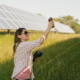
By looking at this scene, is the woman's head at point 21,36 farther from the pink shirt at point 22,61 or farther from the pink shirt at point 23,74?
the pink shirt at point 23,74

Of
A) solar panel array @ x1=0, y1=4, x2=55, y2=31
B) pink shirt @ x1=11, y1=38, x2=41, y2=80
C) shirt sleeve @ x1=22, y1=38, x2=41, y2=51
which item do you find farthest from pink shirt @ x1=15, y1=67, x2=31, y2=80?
solar panel array @ x1=0, y1=4, x2=55, y2=31

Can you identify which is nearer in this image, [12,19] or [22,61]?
[22,61]

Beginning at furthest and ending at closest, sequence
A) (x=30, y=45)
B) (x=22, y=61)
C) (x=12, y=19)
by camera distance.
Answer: (x=12, y=19)
(x=22, y=61)
(x=30, y=45)

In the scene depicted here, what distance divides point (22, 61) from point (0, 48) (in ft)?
15.1

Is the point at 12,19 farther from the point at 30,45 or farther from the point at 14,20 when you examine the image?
the point at 30,45

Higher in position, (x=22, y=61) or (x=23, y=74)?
(x=22, y=61)

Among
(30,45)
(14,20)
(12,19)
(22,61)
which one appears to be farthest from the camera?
(14,20)

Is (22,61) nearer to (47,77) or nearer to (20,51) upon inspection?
(20,51)

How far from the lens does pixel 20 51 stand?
1.90 meters

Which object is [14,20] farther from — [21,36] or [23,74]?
[23,74]

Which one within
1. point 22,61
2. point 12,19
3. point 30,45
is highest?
point 30,45

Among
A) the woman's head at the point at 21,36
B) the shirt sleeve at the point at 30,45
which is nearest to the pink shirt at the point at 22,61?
the shirt sleeve at the point at 30,45

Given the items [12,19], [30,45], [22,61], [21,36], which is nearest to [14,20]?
[12,19]

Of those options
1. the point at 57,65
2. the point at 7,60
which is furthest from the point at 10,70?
the point at 57,65
